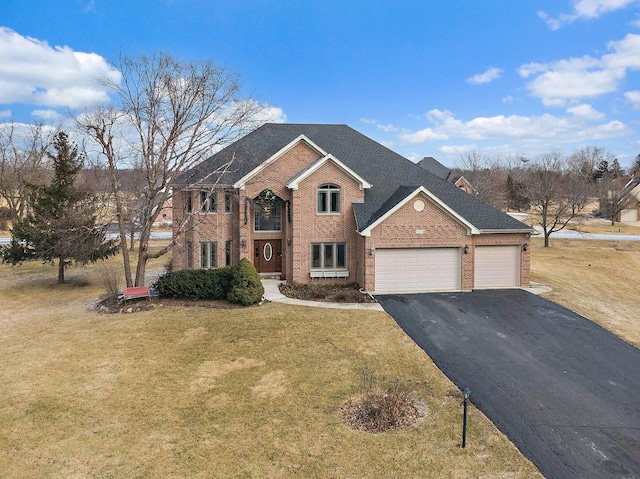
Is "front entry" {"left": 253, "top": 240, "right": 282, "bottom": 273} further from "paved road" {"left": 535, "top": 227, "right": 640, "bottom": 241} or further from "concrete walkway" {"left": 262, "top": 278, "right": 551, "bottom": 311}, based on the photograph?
"paved road" {"left": 535, "top": 227, "right": 640, "bottom": 241}

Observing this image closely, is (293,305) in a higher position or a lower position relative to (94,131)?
lower

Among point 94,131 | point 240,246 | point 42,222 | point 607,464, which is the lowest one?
point 607,464

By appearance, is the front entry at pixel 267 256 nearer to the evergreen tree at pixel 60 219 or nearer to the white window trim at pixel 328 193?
the white window trim at pixel 328 193

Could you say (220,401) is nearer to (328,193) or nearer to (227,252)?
(328,193)

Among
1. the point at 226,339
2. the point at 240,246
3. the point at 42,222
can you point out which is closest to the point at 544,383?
the point at 226,339

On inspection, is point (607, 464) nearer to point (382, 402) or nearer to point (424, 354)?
point (382, 402)

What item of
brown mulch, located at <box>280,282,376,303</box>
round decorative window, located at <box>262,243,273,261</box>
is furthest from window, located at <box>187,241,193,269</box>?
brown mulch, located at <box>280,282,376,303</box>
